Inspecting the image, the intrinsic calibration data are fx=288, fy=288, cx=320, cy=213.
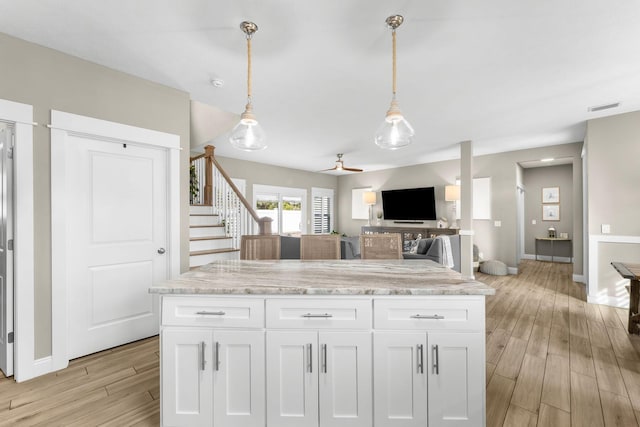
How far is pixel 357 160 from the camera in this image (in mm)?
7109

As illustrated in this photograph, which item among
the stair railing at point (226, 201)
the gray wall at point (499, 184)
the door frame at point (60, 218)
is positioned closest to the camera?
the door frame at point (60, 218)

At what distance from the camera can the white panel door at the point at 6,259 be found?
7.32ft

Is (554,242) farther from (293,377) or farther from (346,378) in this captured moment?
→ (293,377)

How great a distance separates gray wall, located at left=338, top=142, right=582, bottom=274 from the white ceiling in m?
1.88

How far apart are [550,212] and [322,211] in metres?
6.05

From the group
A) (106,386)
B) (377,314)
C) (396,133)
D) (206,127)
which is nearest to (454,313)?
(377,314)

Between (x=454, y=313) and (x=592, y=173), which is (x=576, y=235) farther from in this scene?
(x=454, y=313)

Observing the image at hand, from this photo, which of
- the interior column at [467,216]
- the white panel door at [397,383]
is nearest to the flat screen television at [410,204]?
the interior column at [467,216]

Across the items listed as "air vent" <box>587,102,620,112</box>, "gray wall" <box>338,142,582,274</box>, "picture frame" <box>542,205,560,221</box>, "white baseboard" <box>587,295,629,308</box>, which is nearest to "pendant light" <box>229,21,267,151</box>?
"air vent" <box>587,102,620,112</box>

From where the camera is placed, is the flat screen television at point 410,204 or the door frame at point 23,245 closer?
the door frame at point 23,245

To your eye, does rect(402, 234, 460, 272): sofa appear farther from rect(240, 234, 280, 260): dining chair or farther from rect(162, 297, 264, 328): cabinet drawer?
rect(162, 297, 264, 328): cabinet drawer

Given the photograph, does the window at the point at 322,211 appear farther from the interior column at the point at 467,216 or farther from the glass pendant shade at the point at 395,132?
the glass pendant shade at the point at 395,132

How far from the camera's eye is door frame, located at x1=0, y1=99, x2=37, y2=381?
7.24 feet

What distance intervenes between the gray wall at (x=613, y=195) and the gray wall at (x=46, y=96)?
577 centimetres
